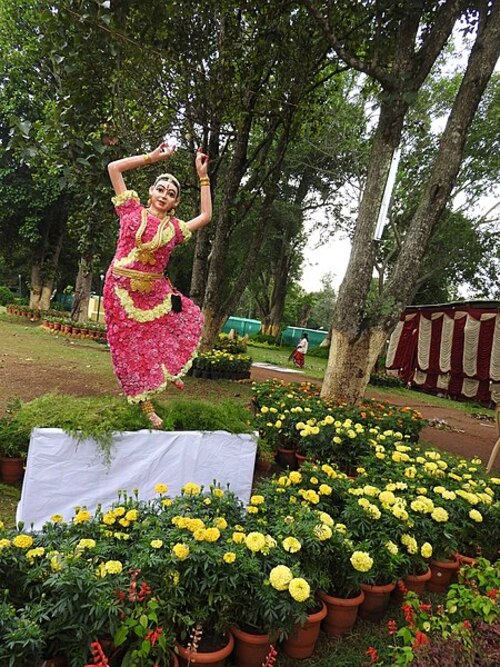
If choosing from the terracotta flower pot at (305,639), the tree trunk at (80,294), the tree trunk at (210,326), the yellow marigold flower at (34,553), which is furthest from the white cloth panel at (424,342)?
the yellow marigold flower at (34,553)

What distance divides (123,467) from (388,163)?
519 centimetres

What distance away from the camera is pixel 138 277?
363cm

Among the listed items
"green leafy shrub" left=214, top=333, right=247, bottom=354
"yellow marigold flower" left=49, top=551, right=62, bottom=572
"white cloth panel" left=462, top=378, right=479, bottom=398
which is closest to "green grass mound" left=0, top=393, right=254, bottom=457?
"yellow marigold flower" left=49, top=551, right=62, bottom=572

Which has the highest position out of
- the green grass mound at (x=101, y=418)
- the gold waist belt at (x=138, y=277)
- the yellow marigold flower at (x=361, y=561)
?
the gold waist belt at (x=138, y=277)

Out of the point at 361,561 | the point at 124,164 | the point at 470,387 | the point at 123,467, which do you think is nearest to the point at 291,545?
the point at 361,561

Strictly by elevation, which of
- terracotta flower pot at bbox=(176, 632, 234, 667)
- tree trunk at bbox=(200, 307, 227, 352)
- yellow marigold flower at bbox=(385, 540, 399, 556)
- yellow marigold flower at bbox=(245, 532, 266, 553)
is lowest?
terracotta flower pot at bbox=(176, 632, 234, 667)

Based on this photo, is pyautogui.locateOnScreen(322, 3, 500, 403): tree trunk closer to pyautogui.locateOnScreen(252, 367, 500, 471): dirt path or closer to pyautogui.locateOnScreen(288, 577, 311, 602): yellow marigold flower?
pyautogui.locateOnScreen(252, 367, 500, 471): dirt path

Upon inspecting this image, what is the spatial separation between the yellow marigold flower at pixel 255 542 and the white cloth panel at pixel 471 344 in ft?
45.8

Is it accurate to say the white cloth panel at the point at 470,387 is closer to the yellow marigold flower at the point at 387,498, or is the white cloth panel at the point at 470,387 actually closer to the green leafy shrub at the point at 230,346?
the green leafy shrub at the point at 230,346

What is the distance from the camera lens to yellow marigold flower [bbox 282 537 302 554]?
6.98 ft

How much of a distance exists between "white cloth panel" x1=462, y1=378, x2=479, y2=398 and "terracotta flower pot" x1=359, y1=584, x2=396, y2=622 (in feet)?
44.3

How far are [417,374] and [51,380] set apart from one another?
13533 mm

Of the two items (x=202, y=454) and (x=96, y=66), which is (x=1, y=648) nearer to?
(x=202, y=454)

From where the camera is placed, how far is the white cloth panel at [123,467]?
9.73 ft
